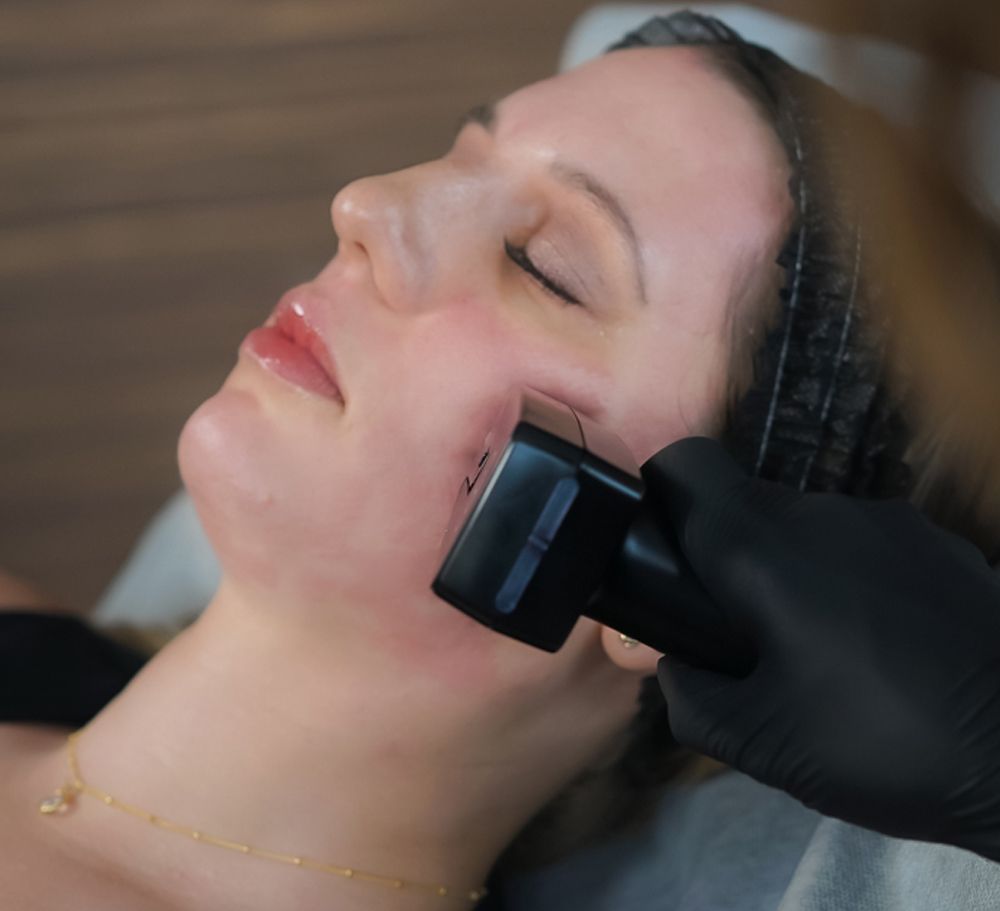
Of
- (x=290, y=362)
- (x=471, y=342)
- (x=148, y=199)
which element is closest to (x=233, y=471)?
(x=290, y=362)

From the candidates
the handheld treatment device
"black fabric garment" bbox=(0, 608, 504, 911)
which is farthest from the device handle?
"black fabric garment" bbox=(0, 608, 504, 911)

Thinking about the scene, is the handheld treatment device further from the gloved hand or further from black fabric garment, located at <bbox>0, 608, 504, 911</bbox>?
black fabric garment, located at <bbox>0, 608, 504, 911</bbox>

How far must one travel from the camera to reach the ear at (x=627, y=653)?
0.97 meters

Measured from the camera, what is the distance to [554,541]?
68cm

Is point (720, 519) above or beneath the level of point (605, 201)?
beneath

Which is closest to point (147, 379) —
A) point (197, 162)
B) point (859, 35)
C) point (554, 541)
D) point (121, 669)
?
point (197, 162)

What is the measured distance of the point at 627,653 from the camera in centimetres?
97

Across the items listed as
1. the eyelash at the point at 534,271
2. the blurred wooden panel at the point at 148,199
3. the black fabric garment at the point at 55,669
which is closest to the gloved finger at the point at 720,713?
the eyelash at the point at 534,271

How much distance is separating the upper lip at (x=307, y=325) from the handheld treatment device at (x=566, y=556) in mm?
281

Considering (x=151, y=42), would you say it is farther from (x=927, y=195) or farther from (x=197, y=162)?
(x=927, y=195)

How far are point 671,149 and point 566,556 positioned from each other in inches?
16.7

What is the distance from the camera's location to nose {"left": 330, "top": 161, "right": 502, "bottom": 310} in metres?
0.95

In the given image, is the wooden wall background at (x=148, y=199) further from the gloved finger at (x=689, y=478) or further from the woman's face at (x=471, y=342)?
the gloved finger at (x=689, y=478)

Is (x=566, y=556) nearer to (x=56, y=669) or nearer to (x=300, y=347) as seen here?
(x=300, y=347)
